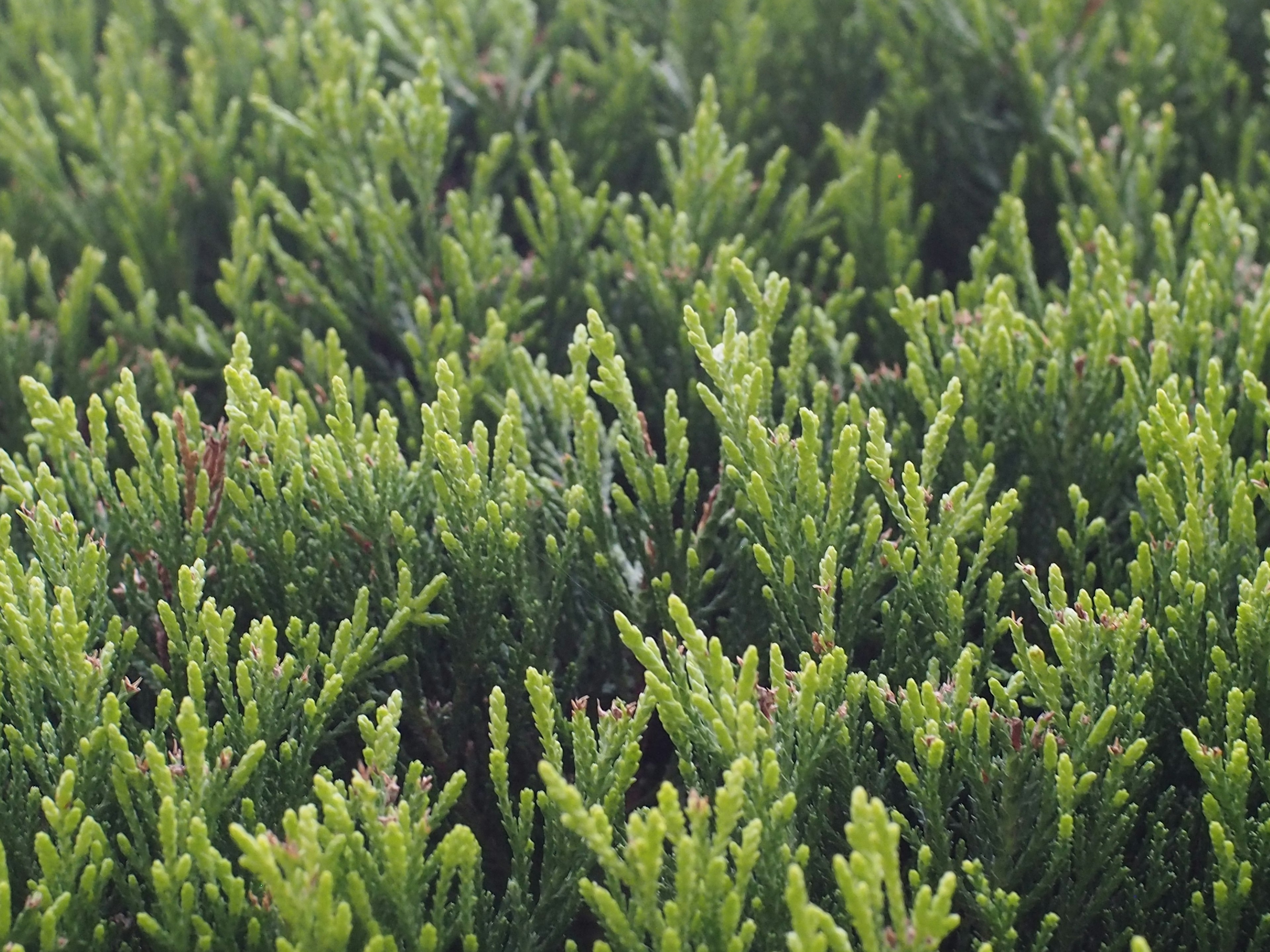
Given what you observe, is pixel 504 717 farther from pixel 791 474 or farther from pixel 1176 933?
pixel 1176 933

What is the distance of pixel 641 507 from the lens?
2.56 metres

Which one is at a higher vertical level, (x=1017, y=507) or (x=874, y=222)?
(x=874, y=222)

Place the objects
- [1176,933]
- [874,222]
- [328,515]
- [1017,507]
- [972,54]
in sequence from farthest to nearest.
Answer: [972,54] → [874,222] → [1017,507] → [328,515] → [1176,933]

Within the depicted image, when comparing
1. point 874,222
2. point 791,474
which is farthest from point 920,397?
point 874,222

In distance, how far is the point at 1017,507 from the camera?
2.63 m

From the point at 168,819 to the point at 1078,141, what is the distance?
3.48m

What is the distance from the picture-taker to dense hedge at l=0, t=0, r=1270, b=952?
6.50ft

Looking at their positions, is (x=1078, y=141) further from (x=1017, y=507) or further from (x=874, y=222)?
(x=1017, y=507)

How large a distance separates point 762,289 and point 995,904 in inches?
76.6

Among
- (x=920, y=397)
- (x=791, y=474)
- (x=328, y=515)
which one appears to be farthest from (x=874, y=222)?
(x=328, y=515)

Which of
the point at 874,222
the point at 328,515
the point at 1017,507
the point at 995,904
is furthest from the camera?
the point at 874,222

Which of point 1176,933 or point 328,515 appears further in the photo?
point 328,515

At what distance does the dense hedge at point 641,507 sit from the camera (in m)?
1.98

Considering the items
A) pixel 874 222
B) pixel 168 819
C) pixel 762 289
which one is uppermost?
pixel 874 222
